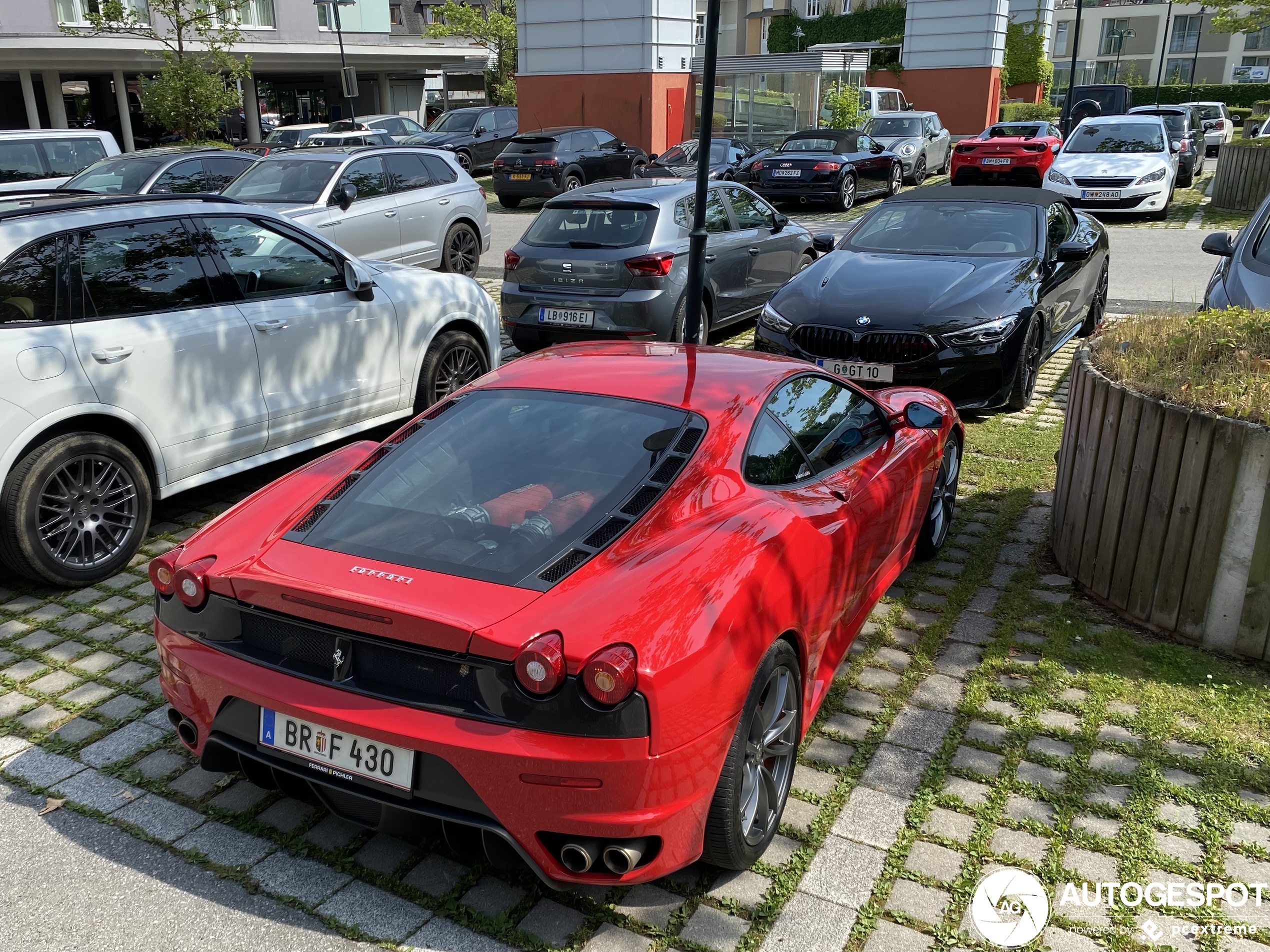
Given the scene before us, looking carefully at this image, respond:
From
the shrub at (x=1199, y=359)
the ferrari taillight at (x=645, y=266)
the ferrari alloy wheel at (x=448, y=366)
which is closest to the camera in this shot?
the shrub at (x=1199, y=359)

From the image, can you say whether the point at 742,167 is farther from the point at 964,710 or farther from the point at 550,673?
the point at 550,673

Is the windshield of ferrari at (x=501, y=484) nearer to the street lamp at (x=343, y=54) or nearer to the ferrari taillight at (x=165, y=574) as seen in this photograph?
the ferrari taillight at (x=165, y=574)

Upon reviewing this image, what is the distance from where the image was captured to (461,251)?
1323 centimetres

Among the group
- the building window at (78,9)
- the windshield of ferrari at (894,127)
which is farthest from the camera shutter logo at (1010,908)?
the building window at (78,9)

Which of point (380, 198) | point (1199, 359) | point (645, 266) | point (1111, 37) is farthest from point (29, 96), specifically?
point (1111, 37)

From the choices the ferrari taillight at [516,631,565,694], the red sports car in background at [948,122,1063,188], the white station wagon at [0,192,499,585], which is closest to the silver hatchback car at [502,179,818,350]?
the white station wagon at [0,192,499,585]

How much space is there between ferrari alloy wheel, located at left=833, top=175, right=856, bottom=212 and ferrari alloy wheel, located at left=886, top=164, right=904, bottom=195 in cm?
111

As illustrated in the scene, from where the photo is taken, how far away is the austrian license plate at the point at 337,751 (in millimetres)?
2799

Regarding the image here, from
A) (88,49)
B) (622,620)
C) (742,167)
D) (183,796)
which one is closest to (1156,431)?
(622,620)

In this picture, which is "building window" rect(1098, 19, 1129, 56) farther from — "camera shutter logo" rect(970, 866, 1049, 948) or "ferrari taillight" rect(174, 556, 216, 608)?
"ferrari taillight" rect(174, 556, 216, 608)

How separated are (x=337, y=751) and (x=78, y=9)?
41.9 m

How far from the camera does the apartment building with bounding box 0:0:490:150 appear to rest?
35.3 m

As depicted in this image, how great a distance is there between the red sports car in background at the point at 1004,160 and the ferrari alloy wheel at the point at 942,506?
16311 millimetres

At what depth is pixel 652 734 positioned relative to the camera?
8.81 ft
